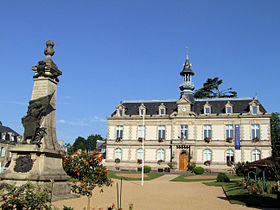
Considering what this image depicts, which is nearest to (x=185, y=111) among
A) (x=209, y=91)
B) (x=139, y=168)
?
(x=139, y=168)

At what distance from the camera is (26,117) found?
38.7 feet

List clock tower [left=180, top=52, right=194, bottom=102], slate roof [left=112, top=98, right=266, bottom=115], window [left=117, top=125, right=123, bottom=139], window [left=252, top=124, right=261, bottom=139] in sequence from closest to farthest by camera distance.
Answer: window [left=252, top=124, right=261, bottom=139] → slate roof [left=112, top=98, right=266, bottom=115] → window [left=117, top=125, right=123, bottom=139] → clock tower [left=180, top=52, right=194, bottom=102]

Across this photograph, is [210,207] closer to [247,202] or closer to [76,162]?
[247,202]

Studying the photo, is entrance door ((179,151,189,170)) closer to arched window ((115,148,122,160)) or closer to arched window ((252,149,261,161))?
arched window ((252,149,261,161))

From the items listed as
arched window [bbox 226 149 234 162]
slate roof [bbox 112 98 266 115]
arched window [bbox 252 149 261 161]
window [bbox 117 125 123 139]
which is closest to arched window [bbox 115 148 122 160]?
window [bbox 117 125 123 139]

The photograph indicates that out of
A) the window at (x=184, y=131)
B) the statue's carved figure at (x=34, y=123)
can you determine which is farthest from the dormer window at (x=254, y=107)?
the statue's carved figure at (x=34, y=123)

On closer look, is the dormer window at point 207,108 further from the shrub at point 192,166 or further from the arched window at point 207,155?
the shrub at point 192,166

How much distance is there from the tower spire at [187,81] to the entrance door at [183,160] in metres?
9.25

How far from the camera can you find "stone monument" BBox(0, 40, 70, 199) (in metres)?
11.5

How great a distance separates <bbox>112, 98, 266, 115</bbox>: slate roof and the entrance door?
6.86m

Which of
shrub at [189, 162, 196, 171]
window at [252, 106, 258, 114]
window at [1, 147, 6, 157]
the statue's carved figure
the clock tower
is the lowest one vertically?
shrub at [189, 162, 196, 171]

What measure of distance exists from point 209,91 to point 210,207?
48999mm

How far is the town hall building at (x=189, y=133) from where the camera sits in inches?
→ 1519

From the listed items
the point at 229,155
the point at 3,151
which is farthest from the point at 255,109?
the point at 3,151
